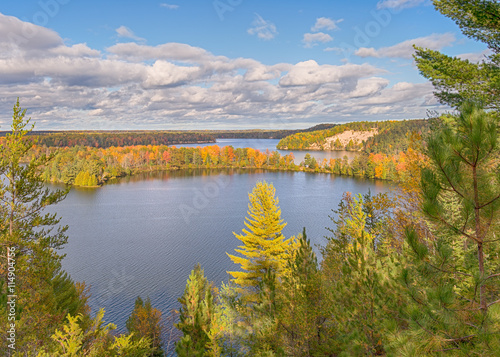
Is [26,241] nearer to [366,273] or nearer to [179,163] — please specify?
[366,273]

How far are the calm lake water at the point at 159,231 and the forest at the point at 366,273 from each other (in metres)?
6.35

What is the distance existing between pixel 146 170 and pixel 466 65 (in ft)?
353

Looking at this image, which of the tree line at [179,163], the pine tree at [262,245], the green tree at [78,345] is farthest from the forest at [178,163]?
the green tree at [78,345]

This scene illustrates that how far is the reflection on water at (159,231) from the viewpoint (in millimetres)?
25594

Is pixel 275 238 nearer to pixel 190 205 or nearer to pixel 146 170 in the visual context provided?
pixel 190 205

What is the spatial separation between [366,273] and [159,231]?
1356 inches

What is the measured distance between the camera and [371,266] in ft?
27.8

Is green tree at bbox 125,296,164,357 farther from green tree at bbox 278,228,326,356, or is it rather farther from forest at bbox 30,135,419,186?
forest at bbox 30,135,419,186

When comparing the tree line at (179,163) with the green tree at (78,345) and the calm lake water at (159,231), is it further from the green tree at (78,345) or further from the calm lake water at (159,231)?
the green tree at (78,345)

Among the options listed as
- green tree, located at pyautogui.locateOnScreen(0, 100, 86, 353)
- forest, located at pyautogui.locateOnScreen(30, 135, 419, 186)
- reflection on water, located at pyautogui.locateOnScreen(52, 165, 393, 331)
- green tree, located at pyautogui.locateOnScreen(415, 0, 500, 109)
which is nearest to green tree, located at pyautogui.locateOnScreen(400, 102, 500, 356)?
green tree, located at pyautogui.locateOnScreen(415, 0, 500, 109)

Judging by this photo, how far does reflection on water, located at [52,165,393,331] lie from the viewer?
25.6m

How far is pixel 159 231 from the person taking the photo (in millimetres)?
39188

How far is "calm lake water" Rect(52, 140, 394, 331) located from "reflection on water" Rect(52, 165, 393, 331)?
7 centimetres

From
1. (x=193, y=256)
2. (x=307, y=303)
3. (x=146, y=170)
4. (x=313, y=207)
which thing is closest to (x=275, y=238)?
(x=307, y=303)
